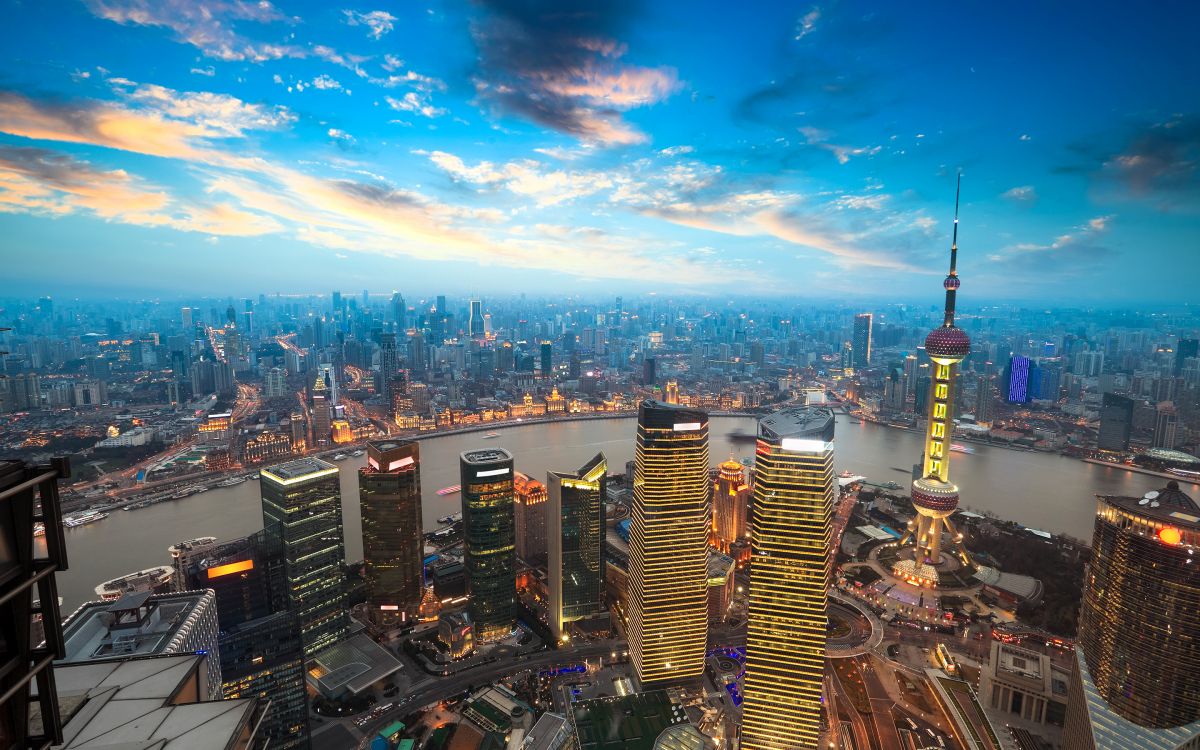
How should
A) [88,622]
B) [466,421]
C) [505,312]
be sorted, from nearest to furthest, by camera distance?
[88,622]
[466,421]
[505,312]

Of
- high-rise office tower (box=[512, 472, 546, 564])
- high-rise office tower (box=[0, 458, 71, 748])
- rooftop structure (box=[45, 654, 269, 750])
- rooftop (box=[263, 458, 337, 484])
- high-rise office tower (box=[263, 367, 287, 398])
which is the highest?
high-rise office tower (box=[0, 458, 71, 748])

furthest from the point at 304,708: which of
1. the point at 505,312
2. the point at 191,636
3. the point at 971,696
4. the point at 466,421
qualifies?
the point at 505,312

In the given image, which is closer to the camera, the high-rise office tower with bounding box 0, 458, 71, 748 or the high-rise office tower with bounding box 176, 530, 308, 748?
the high-rise office tower with bounding box 0, 458, 71, 748

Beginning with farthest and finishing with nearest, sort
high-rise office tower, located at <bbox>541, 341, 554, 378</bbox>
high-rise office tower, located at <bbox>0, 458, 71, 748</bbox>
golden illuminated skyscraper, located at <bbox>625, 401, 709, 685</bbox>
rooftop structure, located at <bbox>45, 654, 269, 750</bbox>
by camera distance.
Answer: high-rise office tower, located at <bbox>541, 341, 554, 378</bbox>
golden illuminated skyscraper, located at <bbox>625, 401, 709, 685</bbox>
rooftop structure, located at <bbox>45, 654, 269, 750</bbox>
high-rise office tower, located at <bbox>0, 458, 71, 748</bbox>

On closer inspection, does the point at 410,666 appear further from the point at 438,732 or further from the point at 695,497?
the point at 695,497

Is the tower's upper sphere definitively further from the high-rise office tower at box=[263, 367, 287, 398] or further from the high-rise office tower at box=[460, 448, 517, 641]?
the high-rise office tower at box=[263, 367, 287, 398]

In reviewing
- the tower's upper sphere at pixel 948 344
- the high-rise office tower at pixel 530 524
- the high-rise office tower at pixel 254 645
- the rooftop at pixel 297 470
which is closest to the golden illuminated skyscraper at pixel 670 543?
the high-rise office tower at pixel 530 524

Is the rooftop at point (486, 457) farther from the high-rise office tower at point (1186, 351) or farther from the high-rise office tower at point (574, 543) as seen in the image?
the high-rise office tower at point (1186, 351)

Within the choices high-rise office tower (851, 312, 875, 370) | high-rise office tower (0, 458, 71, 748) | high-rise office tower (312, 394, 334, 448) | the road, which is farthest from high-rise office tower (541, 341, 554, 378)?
high-rise office tower (0, 458, 71, 748)
